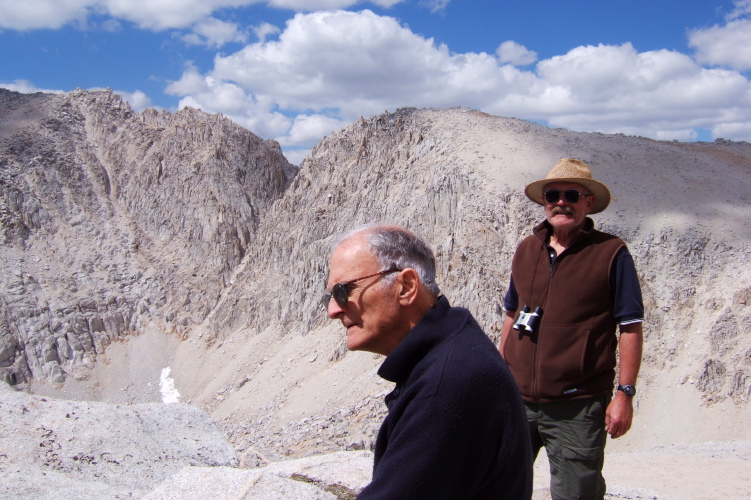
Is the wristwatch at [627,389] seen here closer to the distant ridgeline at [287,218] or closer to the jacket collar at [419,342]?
the jacket collar at [419,342]

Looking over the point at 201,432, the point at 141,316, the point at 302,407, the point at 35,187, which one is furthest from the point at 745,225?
the point at 35,187

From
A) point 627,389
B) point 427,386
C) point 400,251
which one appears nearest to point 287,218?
point 627,389

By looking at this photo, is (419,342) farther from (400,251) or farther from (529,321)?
(529,321)

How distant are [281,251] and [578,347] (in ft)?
87.7

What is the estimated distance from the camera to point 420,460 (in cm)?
199

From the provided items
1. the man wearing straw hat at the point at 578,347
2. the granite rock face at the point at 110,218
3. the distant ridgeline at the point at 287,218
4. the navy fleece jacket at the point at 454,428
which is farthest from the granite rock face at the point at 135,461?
the granite rock face at the point at 110,218

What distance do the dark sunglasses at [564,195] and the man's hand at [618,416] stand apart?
4.74ft

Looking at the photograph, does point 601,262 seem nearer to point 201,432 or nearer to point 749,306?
point 201,432

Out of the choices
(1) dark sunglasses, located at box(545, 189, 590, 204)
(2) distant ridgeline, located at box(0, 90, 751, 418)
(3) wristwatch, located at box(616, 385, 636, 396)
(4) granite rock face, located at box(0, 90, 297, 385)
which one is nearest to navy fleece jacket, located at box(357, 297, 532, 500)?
(3) wristwatch, located at box(616, 385, 636, 396)

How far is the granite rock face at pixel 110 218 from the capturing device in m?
30.1

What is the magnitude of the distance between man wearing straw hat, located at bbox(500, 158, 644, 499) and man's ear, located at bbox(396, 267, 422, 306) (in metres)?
1.86

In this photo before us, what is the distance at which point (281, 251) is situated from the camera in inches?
1171

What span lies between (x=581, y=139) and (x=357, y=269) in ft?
69.7

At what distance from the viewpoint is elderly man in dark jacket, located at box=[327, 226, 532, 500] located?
2008 millimetres
